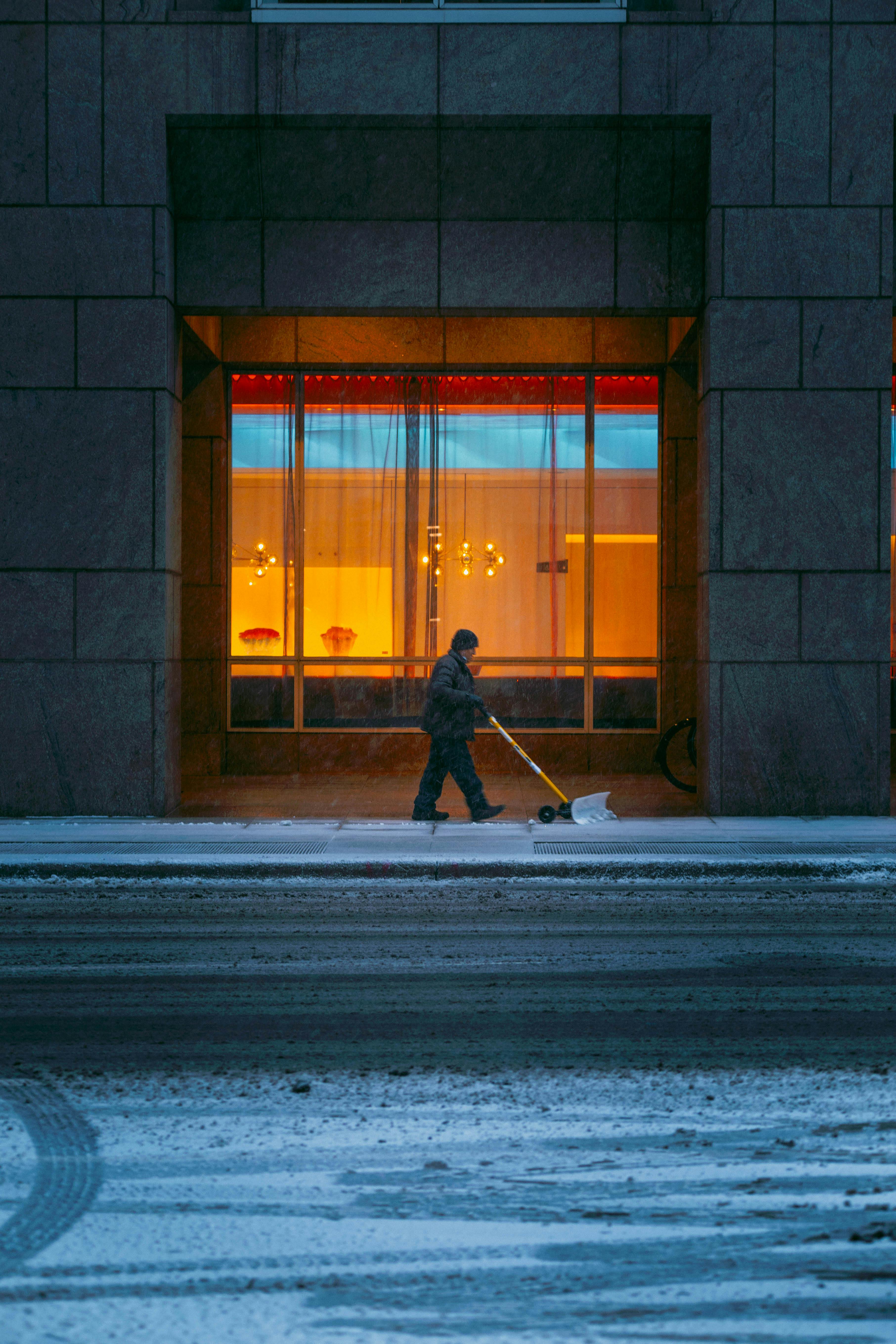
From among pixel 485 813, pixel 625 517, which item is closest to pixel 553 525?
pixel 625 517

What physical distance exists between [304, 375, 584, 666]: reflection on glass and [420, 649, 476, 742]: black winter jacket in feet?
13.4

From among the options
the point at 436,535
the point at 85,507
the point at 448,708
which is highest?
the point at 436,535

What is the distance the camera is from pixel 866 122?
11.4 metres

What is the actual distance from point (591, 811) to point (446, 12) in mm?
7740

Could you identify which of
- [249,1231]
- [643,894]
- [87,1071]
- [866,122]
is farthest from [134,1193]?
[866,122]

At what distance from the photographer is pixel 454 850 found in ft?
Answer: 31.7

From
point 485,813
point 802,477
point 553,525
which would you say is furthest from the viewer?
point 553,525

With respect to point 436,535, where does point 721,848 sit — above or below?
below

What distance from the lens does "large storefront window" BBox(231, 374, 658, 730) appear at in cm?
1531

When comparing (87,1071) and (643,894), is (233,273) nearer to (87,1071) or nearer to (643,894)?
(643,894)

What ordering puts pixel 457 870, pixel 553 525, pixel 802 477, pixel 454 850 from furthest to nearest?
pixel 553 525 < pixel 802 477 < pixel 454 850 < pixel 457 870

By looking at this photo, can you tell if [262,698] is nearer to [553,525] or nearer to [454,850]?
[553,525]

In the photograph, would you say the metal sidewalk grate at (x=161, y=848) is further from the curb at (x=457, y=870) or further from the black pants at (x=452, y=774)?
the black pants at (x=452, y=774)

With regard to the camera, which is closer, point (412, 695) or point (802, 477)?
point (802, 477)
